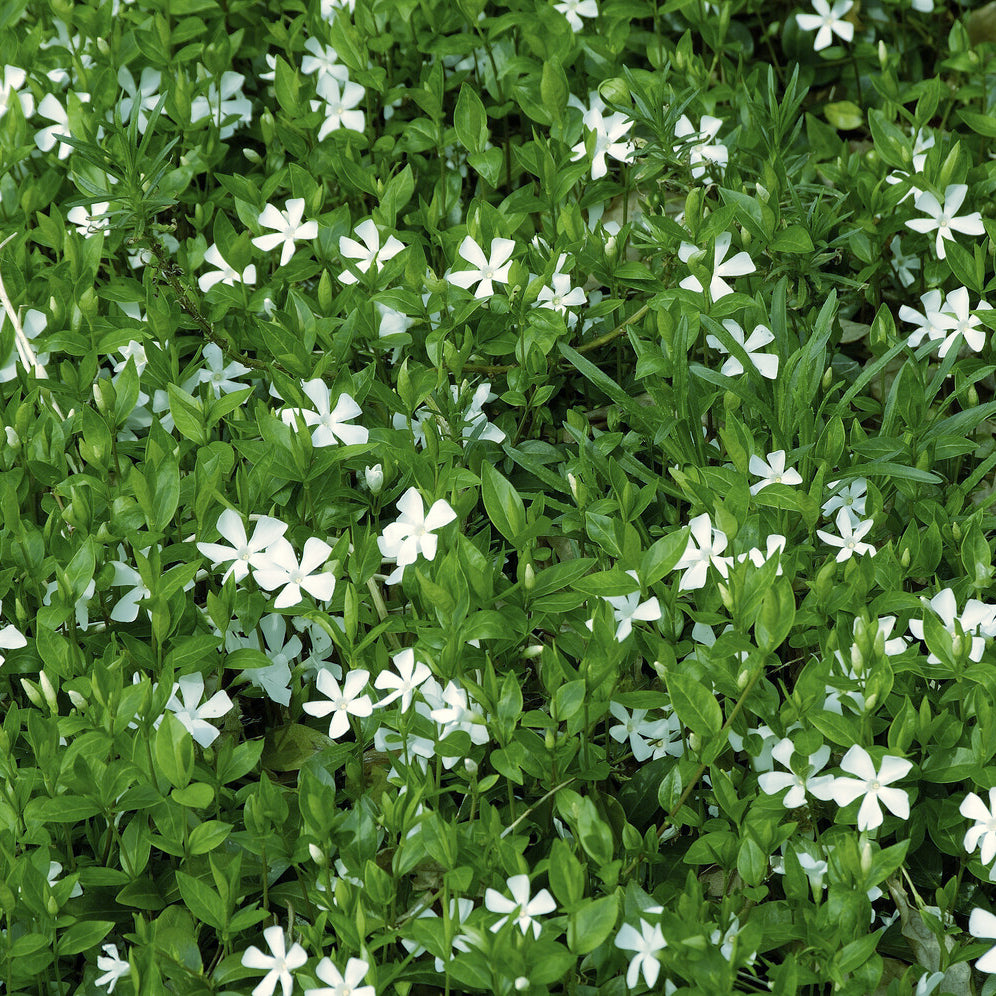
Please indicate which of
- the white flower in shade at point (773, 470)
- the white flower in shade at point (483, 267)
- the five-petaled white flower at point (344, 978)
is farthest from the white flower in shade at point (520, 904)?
the white flower in shade at point (483, 267)

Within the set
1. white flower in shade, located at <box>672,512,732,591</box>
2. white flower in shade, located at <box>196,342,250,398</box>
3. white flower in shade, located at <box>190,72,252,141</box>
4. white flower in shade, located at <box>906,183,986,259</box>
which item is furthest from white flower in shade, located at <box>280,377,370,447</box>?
white flower in shade, located at <box>906,183,986,259</box>

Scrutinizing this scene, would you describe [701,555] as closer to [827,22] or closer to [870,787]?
[870,787]

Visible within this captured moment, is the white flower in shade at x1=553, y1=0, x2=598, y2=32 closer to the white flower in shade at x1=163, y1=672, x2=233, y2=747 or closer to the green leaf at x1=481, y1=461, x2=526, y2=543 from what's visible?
the green leaf at x1=481, y1=461, x2=526, y2=543

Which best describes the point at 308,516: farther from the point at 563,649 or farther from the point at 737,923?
the point at 737,923

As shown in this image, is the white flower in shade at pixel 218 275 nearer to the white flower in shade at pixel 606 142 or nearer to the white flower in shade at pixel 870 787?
the white flower in shade at pixel 606 142

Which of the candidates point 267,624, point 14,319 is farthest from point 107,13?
point 267,624

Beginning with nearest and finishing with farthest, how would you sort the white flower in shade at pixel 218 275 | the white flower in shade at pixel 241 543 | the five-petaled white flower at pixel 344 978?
the five-petaled white flower at pixel 344 978 < the white flower in shade at pixel 241 543 < the white flower in shade at pixel 218 275
